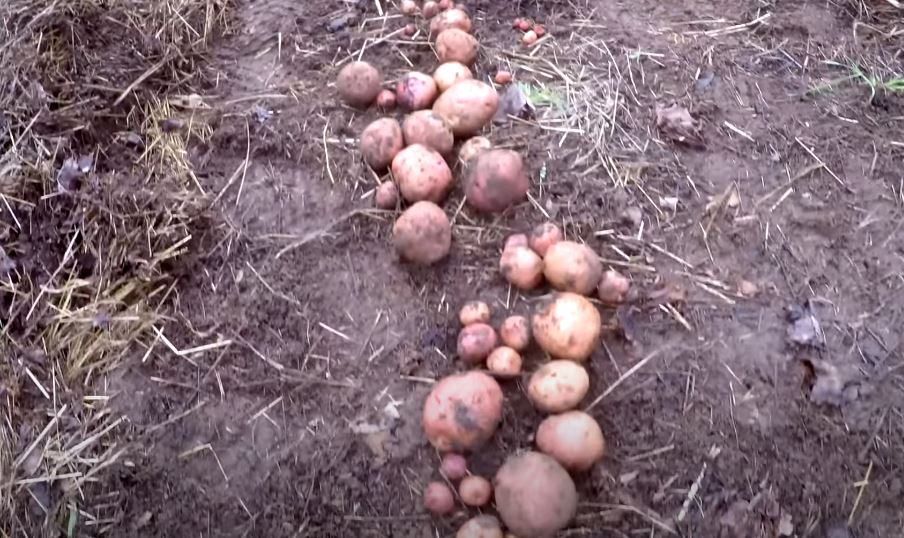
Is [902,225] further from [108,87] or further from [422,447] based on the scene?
[108,87]

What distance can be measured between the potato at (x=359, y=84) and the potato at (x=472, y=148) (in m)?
0.38

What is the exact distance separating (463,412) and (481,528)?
0.26 meters

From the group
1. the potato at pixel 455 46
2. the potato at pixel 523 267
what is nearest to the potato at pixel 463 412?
the potato at pixel 523 267

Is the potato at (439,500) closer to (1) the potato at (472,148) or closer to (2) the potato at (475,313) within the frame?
(2) the potato at (475,313)

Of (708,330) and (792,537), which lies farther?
(708,330)

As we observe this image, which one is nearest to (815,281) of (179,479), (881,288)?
(881,288)

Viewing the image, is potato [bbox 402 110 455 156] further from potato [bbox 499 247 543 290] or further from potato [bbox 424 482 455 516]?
potato [bbox 424 482 455 516]

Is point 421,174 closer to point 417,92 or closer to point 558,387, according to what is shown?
point 417,92

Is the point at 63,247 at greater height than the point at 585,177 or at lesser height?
lesser

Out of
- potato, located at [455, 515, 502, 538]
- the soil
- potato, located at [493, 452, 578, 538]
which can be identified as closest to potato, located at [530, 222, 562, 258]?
the soil

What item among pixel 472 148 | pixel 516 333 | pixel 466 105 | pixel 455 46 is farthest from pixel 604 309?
pixel 455 46

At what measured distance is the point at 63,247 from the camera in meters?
2.16

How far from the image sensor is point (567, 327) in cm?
184

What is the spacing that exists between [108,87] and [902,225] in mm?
2534
